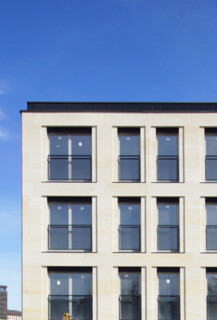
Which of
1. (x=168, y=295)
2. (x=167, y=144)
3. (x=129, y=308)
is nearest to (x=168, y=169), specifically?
(x=167, y=144)

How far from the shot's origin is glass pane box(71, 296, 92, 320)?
25781 mm

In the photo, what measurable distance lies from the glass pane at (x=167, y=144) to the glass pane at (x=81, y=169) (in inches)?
148

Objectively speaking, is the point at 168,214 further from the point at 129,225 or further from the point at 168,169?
the point at 168,169

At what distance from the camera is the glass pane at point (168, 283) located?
85.6 ft

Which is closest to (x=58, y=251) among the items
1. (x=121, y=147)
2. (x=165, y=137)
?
(x=121, y=147)

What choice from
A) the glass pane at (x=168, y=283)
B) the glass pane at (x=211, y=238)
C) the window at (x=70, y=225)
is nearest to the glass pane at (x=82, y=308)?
the window at (x=70, y=225)

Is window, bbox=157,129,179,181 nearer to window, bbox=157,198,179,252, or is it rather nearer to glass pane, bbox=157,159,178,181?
glass pane, bbox=157,159,178,181

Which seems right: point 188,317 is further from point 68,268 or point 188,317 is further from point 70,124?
point 70,124

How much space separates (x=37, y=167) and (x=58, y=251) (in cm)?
433

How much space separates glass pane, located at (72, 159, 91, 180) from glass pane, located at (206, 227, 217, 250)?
664 cm

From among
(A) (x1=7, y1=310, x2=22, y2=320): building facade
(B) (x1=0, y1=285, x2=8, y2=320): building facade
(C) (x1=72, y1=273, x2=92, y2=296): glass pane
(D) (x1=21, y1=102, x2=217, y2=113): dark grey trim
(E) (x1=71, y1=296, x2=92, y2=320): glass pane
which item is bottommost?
(A) (x1=7, y1=310, x2=22, y2=320): building facade

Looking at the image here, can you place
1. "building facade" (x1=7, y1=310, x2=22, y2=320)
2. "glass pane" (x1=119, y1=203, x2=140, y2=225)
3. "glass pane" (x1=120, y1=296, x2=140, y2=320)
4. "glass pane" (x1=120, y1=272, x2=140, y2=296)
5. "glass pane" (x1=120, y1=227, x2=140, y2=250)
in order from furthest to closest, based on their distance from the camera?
"building facade" (x1=7, y1=310, x2=22, y2=320) < "glass pane" (x1=119, y1=203, x2=140, y2=225) < "glass pane" (x1=120, y1=227, x2=140, y2=250) < "glass pane" (x1=120, y1=272, x2=140, y2=296) < "glass pane" (x1=120, y1=296, x2=140, y2=320)

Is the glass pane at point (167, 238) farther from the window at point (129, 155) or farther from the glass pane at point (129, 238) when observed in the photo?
the window at point (129, 155)

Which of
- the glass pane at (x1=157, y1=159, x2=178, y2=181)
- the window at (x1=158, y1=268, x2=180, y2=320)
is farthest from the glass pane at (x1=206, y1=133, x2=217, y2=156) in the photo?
the window at (x1=158, y1=268, x2=180, y2=320)
